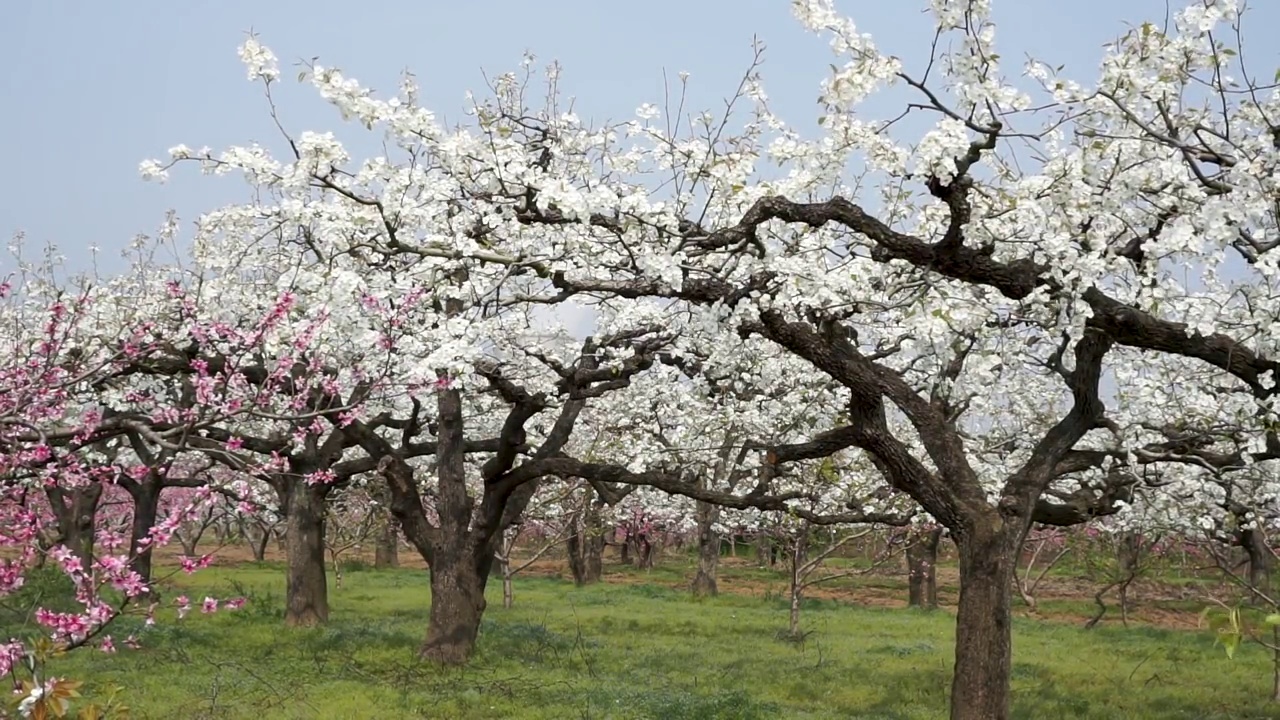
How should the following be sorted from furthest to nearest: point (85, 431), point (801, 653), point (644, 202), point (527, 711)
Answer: point (801, 653) < point (527, 711) < point (644, 202) < point (85, 431)

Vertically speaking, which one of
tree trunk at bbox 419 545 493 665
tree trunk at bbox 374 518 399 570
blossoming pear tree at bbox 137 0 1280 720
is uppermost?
blossoming pear tree at bbox 137 0 1280 720

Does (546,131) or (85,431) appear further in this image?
(546,131)

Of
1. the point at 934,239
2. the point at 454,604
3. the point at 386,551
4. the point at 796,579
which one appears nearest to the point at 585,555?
the point at 386,551

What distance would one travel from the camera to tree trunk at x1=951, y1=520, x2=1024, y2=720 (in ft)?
30.5

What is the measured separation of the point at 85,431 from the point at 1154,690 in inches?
671

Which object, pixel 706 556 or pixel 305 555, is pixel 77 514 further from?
pixel 706 556

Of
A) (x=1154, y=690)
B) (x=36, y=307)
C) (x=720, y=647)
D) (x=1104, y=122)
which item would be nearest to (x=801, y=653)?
(x=720, y=647)

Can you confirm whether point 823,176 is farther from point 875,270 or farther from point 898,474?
point 898,474

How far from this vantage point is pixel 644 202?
29.5 ft

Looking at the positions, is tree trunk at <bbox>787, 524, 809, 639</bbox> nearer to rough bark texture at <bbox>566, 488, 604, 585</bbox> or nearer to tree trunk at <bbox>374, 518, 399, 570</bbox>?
rough bark texture at <bbox>566, 488, 604, 585</bbox>

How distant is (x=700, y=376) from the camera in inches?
704

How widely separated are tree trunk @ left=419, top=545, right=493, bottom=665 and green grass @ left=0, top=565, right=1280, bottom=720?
0.43 metres

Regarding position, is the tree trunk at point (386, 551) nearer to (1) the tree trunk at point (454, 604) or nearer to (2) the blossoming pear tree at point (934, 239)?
(1) the tree trunk at point (454, 604)

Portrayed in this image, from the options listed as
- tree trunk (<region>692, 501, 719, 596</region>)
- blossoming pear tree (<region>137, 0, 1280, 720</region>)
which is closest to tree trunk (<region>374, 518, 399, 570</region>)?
tree trunk (<region>692, 501, 719, 596</region>)
